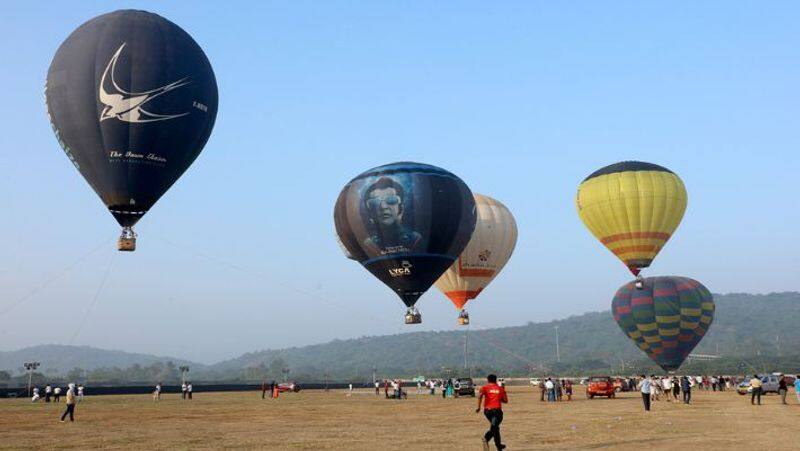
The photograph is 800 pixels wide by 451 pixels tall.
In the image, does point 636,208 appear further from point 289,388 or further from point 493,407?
point 289,388

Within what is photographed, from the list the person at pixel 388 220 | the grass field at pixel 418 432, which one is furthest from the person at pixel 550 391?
the grass field at pixel 418 432

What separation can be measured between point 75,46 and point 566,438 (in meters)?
26.7

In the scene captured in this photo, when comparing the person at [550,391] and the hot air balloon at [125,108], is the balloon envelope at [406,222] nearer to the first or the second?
the person at [550,391]

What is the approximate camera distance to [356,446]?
784 inches

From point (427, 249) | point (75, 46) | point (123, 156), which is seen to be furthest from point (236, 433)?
point (427, 249)

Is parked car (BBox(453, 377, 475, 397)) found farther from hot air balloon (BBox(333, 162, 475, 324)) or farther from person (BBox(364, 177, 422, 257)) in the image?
person (BBox(364, 177, 422, 257))

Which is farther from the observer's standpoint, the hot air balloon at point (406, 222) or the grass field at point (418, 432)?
the hot air balloon at point (406, 222)

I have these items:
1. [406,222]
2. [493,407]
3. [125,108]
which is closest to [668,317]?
[406,222]

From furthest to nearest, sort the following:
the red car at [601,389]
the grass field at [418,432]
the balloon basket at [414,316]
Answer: the red car at [601,389] → the balloon basket at [414,316] → the grass field at [418,432]

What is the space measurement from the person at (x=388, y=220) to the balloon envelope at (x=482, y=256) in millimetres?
11931

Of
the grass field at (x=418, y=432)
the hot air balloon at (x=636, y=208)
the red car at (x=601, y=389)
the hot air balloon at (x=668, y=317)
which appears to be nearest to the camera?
the grass field at (x=418, y=432)

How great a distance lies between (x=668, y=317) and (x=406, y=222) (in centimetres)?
3834

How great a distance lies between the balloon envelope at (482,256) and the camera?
189 feet

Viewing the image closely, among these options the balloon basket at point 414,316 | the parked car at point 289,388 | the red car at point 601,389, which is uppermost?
the balloon basket at point 414,316
